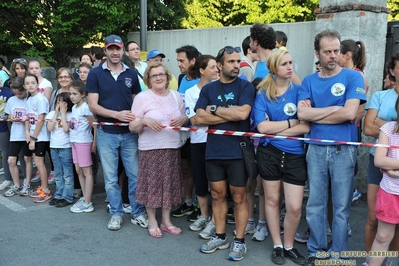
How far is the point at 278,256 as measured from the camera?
4191mm

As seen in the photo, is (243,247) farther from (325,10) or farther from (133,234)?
(325,10)

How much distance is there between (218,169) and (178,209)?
5.05 feet

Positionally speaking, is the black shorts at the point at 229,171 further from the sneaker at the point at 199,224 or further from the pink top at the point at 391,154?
the pink top at the point at 391,154

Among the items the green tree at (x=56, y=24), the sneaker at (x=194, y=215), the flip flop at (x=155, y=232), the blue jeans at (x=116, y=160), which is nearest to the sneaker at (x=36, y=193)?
the blue jeans at (x=116, y=160)

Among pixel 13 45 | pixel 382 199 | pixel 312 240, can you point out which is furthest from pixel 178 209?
pixel 13 45

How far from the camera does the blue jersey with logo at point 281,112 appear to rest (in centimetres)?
405

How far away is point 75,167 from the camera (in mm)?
6047

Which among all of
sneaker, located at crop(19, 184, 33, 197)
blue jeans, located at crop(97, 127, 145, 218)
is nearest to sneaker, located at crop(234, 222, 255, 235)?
blue jeans, located at crop(97, 127, 145, 218)

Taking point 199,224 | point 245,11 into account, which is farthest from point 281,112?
point 245,11

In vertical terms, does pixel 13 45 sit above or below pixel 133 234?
above

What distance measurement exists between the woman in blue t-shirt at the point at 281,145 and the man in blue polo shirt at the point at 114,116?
1.70 metres

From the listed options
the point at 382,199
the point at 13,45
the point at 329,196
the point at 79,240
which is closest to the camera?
the point at 382,199

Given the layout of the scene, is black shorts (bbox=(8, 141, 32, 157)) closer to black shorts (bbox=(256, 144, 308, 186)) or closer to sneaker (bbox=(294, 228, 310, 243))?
black shorts (bbox=(256, 144, 308, 186))

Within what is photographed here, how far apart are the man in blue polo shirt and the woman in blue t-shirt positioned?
1.70m
